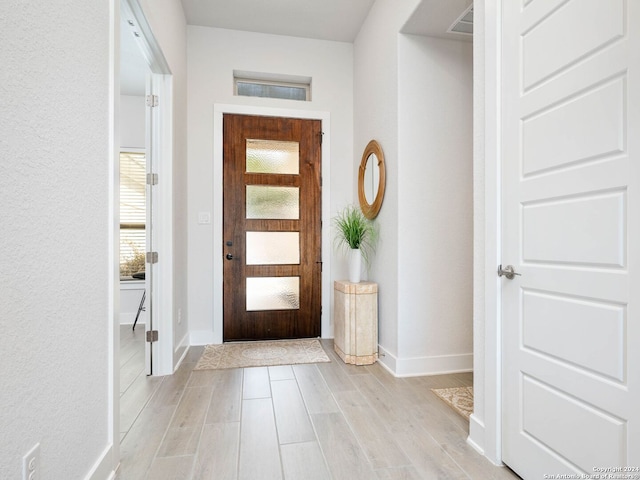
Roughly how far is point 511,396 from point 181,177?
2.89 metres

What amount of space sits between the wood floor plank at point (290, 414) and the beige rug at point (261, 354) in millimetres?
466

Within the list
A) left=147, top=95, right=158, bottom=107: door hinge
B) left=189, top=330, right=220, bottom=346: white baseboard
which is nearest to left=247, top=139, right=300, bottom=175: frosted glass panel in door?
left=147, top=95, right=158, bottom=107: door hinge

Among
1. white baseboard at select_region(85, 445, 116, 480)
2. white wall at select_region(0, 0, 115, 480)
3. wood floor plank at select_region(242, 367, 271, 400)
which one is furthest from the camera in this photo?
wood floor plank at select_region(242, 367, 271, 400)

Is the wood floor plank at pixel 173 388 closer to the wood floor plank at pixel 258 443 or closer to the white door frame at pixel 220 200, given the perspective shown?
the wood floor plank at pixel 258 443

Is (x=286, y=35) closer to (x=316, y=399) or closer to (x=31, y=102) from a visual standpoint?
(x=31, y=102)

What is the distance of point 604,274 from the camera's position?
1.14 m

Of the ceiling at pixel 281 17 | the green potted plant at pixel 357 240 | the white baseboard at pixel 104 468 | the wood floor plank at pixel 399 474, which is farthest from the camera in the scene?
the ceiling at pixel 281 17

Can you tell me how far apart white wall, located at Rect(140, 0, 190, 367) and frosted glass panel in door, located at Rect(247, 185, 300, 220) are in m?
0.65

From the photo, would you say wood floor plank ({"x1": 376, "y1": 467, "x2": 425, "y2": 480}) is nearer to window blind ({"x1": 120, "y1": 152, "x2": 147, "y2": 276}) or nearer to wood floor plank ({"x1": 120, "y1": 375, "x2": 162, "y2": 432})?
wood floor plank ({"x1": 120, "y1": 375, "x2": 162, "y2": 432})

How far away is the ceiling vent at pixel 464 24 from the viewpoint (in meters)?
2.42

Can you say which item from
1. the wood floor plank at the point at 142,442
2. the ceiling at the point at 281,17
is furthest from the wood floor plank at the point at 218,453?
the ceiling at the point at 281,17

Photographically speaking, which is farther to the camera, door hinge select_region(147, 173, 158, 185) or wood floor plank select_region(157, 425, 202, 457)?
door hinge select_region(147, 173, 158, 185)

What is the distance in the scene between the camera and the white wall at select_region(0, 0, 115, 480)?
870mm

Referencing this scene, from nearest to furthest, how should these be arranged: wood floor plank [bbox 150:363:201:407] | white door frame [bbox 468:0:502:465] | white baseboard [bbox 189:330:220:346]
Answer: white door frame [bbox 468:0:502:465] → wood floor plank [bbox 150:363:201:407] → white baseboard [bbox 189:330:220:346]
